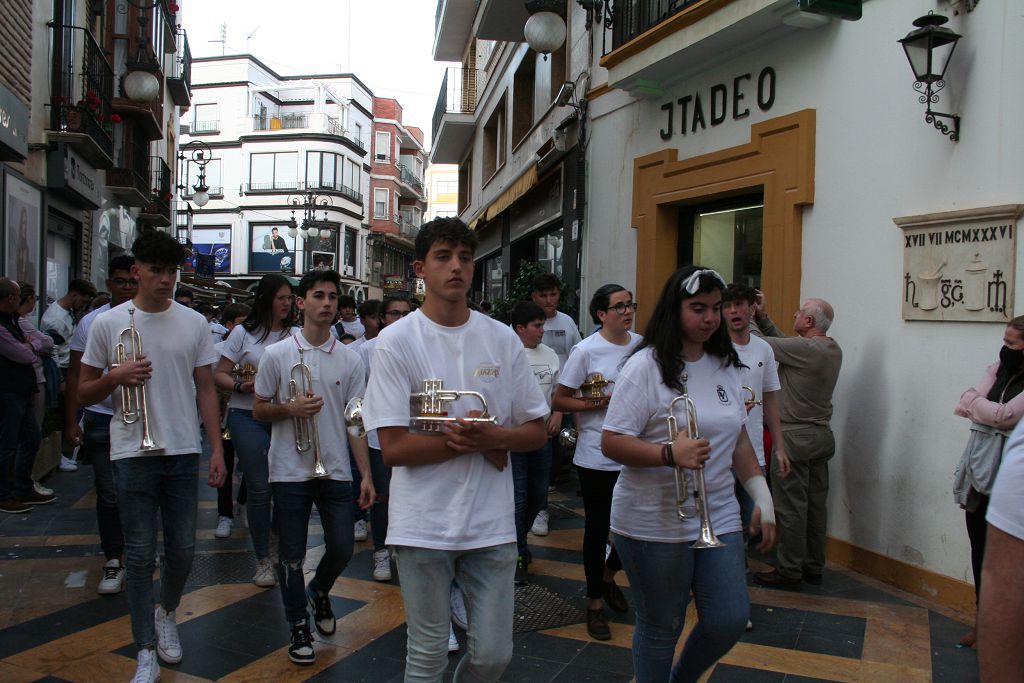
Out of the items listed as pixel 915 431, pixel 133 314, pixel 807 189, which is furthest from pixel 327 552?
pixel 807 189

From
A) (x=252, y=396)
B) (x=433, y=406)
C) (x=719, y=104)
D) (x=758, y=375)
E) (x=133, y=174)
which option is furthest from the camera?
(x=133, y=174)

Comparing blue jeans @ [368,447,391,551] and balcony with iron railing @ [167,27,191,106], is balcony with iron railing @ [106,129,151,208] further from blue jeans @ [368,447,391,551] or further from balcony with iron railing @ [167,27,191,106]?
blue jeans @ [368,447,391,551]

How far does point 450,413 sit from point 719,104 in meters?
6.40

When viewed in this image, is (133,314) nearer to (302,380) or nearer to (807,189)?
(302,380)

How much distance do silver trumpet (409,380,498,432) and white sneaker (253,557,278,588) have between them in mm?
3273

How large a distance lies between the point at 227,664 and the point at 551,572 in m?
2.52

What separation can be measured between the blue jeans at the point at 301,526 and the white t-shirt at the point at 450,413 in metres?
1.58

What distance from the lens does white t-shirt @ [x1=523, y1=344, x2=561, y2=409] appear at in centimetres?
637

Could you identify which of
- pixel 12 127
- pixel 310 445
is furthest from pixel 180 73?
pixel 310 445

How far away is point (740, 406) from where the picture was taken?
11.4ft

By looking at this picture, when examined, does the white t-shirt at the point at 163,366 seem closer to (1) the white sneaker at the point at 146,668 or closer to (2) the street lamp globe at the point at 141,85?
(1) the white sneaker at the point at 146,668

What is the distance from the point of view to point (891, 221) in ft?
20.6

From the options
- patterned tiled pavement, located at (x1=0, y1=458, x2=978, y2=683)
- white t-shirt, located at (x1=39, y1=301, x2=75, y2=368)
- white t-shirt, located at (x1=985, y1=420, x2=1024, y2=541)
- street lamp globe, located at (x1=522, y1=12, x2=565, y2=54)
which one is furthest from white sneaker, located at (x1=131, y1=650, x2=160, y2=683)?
street lamp globe, located at (x1=522, y1=12, x2=565, y2=54)

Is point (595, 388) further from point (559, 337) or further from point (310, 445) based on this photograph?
point (559, 337)
